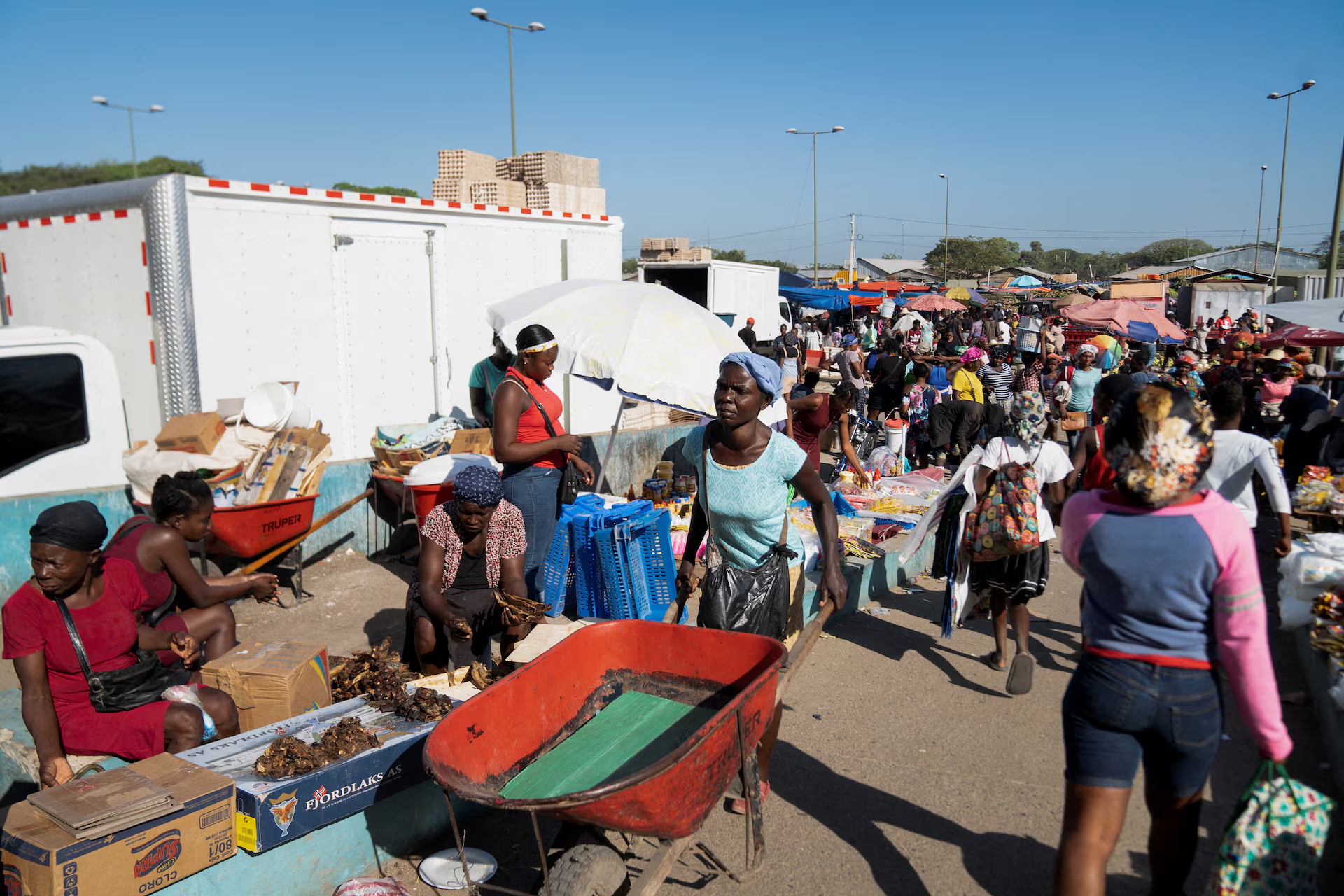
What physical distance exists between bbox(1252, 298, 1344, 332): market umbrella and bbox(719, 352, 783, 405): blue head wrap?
920cm

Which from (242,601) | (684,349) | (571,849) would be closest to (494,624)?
(571,849)

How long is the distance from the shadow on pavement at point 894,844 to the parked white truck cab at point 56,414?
233 inches

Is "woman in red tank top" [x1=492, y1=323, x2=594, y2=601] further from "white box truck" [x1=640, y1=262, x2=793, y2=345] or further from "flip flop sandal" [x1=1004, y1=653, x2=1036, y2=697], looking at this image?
"white box truck" [x1=640, y1=262, x2=793, y2=345]

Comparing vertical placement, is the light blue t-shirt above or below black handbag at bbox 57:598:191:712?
above

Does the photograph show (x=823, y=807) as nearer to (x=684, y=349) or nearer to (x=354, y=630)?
(x=684, y=349)

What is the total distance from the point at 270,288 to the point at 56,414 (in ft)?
8.19

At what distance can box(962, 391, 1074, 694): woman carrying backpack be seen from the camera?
17.3 feet

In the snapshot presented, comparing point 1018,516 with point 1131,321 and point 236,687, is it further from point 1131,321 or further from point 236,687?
point 1131,321

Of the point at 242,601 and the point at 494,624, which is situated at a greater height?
the point at 494,624

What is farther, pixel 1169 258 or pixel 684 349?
pixel 1169 258

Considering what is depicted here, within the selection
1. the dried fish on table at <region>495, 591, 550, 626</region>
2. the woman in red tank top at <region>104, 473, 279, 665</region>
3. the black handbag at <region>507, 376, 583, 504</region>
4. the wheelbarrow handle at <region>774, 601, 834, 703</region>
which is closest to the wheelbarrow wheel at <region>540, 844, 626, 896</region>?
the wheelbarrow handle at <region>774, 601, 834, 703</region>

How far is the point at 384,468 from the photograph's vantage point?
8094 millimetres

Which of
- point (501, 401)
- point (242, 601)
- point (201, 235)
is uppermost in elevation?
point (201, 235)

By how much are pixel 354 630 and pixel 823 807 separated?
3.97 meters
